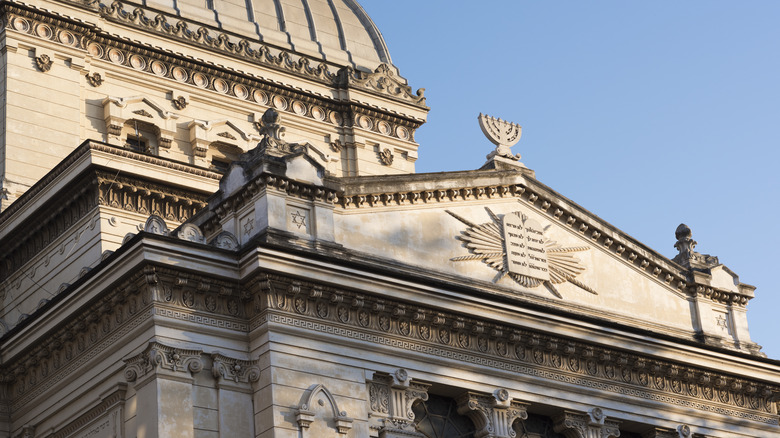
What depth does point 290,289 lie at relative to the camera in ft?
94.7

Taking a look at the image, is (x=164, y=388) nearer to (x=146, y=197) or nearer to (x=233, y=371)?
(x=233, y=371)

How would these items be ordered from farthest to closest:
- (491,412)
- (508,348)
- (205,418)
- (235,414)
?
(508,348)
(491,412)
(235,414)
(205,418)

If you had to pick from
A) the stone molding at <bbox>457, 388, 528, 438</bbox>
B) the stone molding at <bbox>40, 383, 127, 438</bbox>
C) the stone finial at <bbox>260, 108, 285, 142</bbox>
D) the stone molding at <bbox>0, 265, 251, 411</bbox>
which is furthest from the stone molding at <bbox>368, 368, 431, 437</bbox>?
the stone finial at <bbox>260, 108, 285, 142</bbox>

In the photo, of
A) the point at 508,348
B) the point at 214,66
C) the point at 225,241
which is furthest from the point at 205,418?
the point at 214,66

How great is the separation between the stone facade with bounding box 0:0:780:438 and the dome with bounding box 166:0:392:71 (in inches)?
102

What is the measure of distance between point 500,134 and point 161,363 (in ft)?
38.9

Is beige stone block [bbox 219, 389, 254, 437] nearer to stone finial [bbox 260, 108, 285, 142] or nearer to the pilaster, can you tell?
the pilaster

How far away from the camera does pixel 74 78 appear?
40656 mm

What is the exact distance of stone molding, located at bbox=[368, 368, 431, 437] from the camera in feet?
97.1

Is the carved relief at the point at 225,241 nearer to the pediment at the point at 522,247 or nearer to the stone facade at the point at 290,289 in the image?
the stone facade at the point at 290,289

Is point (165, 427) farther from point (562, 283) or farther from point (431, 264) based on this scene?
point (562, 283)

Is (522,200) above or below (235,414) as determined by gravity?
above

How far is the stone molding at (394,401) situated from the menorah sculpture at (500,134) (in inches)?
296

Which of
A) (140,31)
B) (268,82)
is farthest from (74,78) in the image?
(268,82)
